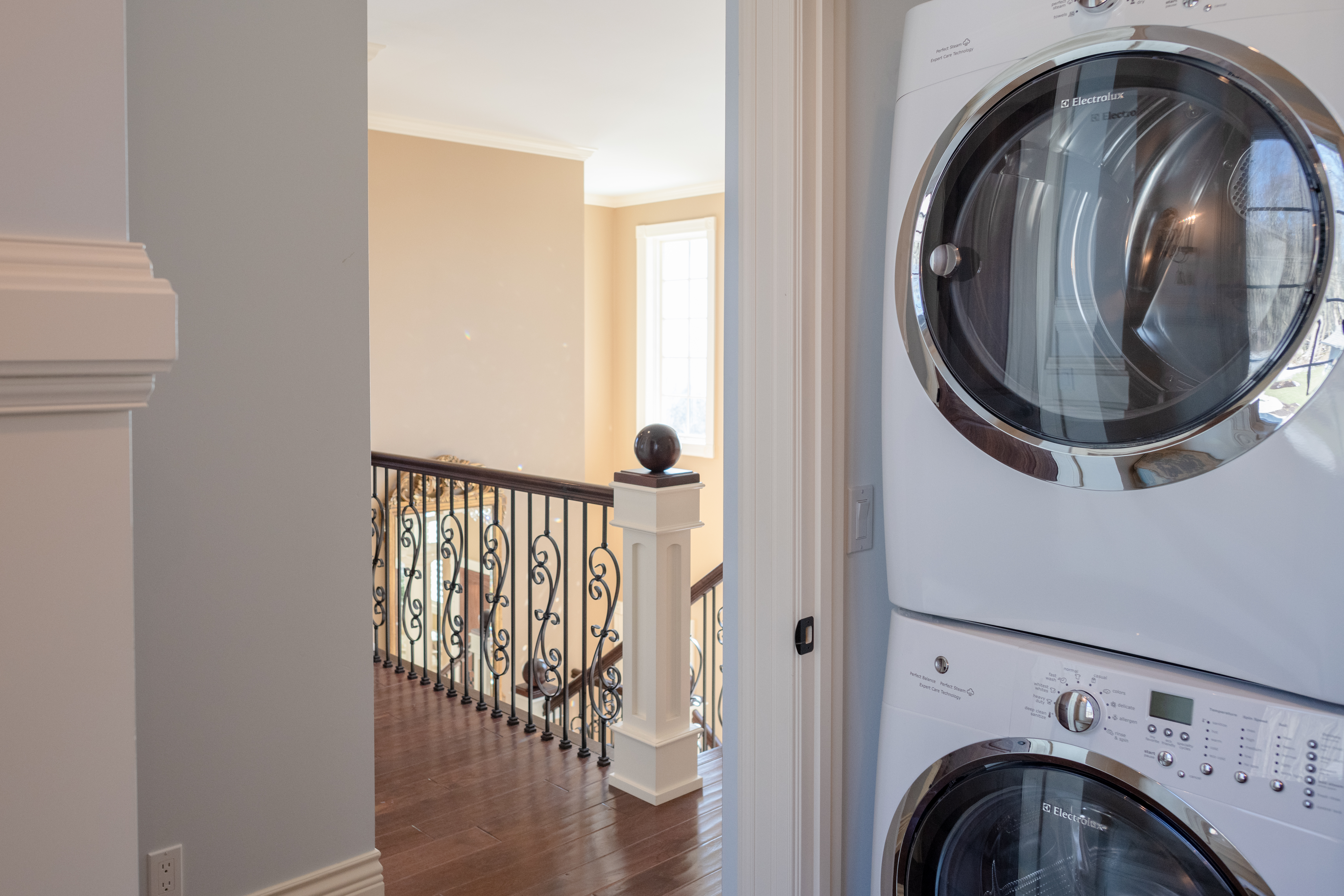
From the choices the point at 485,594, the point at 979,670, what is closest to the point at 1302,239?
the point at 979,670

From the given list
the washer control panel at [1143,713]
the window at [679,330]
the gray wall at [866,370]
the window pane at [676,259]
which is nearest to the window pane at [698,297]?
the window at [679,330]

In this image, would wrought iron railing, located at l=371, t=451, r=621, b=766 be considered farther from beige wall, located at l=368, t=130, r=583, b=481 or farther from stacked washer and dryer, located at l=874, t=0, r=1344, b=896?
stacked washer and dryer, located at l=874, t=0, r=1344, b=896

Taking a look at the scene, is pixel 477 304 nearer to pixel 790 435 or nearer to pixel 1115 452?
pixel 790 435

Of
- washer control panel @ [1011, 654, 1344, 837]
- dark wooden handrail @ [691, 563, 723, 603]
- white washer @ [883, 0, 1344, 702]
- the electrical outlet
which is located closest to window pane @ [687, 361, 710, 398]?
dark wooden handrail @ [691, 563, 723, 603]

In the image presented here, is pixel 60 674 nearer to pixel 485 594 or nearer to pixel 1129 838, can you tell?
pixel 1129 838

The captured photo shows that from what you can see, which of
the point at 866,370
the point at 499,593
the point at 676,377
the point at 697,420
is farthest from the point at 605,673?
the point at 676,377

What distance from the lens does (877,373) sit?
1538 mm

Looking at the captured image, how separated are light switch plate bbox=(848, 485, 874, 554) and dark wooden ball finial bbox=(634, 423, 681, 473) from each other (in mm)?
1342

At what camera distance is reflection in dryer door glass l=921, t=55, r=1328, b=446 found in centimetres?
100

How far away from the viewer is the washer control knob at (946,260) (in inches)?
49.4

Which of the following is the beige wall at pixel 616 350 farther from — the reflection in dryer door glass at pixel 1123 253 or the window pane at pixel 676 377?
the reflection in dryer door glass at pixel 1123 253

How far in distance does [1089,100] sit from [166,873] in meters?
2.06

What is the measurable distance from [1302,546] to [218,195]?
186cm

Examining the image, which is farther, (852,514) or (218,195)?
(218,195)
